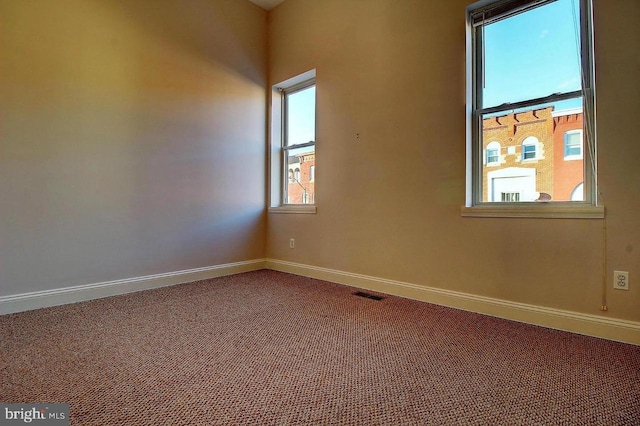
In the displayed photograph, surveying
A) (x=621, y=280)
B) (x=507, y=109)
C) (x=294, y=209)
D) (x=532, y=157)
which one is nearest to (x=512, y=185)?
(x=532, y=157)

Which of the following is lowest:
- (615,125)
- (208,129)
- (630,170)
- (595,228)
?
(595,228)

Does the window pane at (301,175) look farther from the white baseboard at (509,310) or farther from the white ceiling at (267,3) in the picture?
the white ceiling at (267,3)

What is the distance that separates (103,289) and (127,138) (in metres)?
1.34

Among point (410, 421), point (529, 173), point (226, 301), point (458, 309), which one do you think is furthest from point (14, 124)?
point (529, 173)

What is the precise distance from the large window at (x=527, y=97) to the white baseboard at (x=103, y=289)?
2678mm

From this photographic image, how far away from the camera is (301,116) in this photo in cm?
399

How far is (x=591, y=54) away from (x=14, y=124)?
398 centimetres

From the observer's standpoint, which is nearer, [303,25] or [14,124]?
[14,124]

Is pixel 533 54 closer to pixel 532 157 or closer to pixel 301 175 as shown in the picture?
pixel 532 157

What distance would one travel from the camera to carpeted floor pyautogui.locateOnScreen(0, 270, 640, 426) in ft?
4.03

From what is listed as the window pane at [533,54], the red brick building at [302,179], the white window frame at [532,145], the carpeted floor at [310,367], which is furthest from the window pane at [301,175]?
the white window frame at [532,145]

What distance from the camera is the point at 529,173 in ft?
7.60

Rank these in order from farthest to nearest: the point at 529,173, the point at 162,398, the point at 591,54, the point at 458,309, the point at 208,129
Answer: the point at 208,129 → the point at 458,309 → the point at 529,173 → the point at 591,54 → the point at 162,398

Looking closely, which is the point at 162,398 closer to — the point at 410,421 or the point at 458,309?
the point at 410,421
